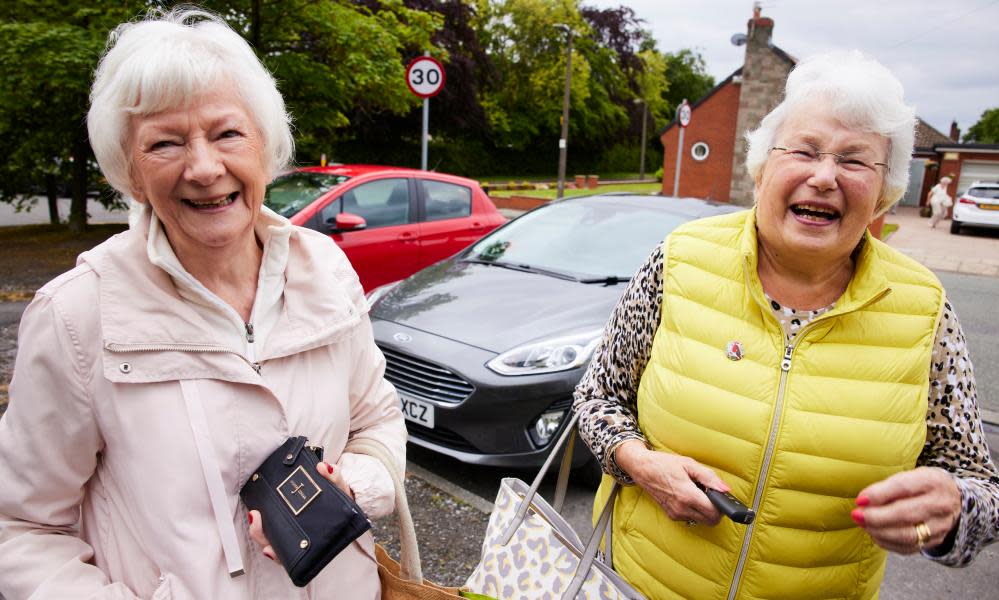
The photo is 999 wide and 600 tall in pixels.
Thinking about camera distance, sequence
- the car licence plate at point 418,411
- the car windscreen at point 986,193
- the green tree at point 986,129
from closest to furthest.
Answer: the car licence plate at point 418,411
the car windscreen at point 986,193
the green tree at point 986,129

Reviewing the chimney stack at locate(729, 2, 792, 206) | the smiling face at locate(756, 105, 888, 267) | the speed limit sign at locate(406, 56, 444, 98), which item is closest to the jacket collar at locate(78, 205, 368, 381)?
the smiling face at locate(756, 105, 888, 267)

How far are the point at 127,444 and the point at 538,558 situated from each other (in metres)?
0.88

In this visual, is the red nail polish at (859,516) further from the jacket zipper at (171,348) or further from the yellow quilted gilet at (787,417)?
the jacket zipper at (171,348)

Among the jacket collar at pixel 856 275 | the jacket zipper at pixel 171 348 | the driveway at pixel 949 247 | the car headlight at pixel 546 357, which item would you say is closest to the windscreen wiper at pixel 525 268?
the car headlight at pixel 546 357

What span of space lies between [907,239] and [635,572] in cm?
1992

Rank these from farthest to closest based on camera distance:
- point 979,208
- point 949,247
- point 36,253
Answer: point 979,208, point 949,247, point 36,253

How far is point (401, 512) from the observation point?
1.53 m

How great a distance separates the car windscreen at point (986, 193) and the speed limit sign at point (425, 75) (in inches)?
756

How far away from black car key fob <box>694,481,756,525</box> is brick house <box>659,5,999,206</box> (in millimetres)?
21511

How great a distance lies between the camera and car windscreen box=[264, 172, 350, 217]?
19.3 feet

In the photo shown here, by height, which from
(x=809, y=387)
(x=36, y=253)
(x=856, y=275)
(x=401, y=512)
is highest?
(x=856, y=275)

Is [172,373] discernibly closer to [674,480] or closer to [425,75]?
[674,480]

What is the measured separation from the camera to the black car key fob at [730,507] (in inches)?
52.9

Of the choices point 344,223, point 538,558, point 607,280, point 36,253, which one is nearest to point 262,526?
point 538,558
